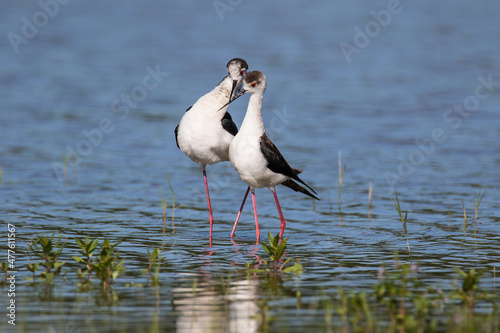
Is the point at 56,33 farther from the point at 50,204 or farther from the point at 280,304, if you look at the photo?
the point at 280,304

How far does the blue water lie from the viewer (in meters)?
7.77

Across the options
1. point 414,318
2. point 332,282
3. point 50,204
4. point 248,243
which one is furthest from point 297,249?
point 50,204

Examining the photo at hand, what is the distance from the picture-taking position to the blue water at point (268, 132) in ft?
25.5

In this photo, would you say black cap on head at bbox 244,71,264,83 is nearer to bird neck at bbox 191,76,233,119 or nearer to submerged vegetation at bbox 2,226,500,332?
bird neck at bbox 191,76,233,119

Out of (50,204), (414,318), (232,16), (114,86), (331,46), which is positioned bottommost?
(414,318)

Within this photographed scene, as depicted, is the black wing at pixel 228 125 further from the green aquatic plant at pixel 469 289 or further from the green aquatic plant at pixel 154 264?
the green aquatic plant at pixel 469 289

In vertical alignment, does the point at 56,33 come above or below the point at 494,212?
above

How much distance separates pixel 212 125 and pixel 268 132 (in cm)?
650

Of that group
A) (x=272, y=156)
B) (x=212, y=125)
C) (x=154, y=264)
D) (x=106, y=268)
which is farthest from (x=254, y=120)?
(x=106, y=268)

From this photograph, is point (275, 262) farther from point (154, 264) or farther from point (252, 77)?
point (252, 77)

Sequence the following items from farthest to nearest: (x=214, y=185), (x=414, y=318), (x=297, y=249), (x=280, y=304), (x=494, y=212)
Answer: (x=214, y=185) < (x=494, y=212) < (x=297, y=249) < (x=280, y=304) < (x=414, y=318)

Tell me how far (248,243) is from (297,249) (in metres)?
0.68

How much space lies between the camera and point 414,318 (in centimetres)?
541

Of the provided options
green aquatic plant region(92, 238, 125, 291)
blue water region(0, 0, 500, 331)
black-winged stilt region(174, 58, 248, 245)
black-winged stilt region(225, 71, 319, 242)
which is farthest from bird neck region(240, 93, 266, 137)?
green aquatic plant region(92, 238, 125, 291)
